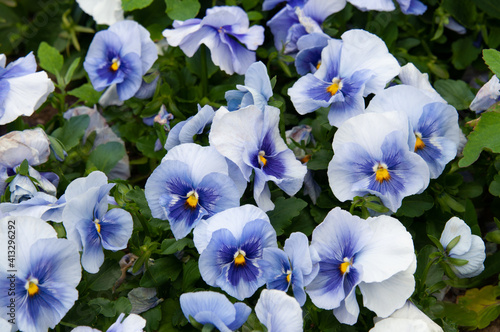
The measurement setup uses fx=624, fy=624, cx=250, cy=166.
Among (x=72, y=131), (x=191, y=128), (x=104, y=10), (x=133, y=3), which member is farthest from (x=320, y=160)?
(x=104, y=10)

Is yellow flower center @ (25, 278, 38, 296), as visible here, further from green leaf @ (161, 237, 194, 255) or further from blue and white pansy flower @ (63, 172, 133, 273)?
green leaf @ (161, 237, 194, 255)

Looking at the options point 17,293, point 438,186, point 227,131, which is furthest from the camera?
point 438,186

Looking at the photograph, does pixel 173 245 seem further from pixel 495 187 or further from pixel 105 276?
pixel 495 187

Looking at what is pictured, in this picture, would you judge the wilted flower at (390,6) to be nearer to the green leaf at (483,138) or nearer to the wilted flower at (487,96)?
the wilted flower at (487,96)

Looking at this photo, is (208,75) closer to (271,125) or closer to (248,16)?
(248,16)

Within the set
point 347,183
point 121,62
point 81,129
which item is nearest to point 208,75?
point 121,62

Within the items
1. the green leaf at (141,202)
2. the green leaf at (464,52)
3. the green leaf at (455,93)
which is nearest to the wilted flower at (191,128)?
the green leaf at (141,202)

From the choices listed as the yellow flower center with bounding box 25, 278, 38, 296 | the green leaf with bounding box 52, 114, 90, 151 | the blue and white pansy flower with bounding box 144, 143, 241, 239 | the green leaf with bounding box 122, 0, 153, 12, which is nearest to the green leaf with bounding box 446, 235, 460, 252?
the blue and white pansy flower with bounding box 144, 143, 241, 239
